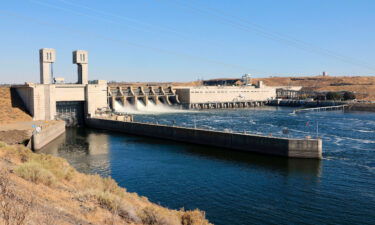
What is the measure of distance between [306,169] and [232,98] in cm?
7693

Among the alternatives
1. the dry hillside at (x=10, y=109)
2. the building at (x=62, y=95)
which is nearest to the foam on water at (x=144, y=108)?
the building at (x=62, y=95)

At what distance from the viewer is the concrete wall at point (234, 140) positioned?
30.5 metres

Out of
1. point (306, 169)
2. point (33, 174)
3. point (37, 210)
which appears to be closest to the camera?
point (37, 210)

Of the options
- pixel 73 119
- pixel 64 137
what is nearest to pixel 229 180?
pixel 64 137

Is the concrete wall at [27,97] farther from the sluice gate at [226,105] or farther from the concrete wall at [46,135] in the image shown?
the sluice gate at [226,105]

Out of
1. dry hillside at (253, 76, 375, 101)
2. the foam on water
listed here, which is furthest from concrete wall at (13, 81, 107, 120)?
dry hillside at (253, 76, 375, 101)

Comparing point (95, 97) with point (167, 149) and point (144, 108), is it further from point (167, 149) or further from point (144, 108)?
point (167, 149)

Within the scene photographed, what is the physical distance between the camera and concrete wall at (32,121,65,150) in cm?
3612

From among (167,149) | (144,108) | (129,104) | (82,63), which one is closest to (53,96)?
(82,63)

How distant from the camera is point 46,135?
40406mm

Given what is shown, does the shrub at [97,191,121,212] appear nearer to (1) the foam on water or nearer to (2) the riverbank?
(2) the riverbank

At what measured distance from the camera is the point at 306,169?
2725cm

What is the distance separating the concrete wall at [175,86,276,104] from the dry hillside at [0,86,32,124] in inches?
1755

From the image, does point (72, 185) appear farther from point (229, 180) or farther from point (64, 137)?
A: point (64, 137)
